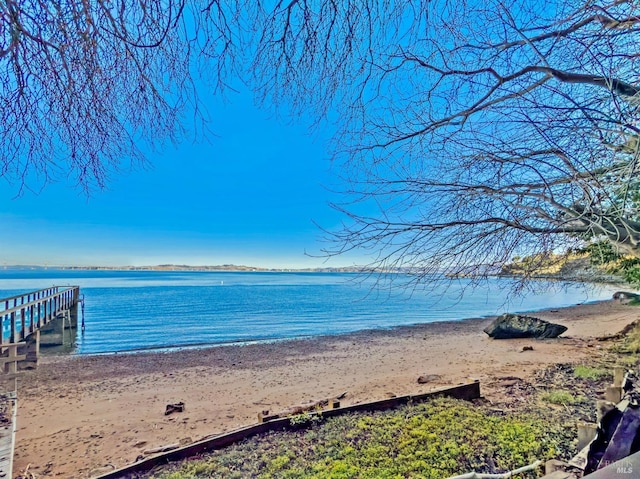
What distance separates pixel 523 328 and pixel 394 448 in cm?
1351

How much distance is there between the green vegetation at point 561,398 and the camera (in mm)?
5133

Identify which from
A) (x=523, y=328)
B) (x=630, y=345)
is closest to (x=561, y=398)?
(x=630, y=345)

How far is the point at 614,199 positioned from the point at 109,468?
6.37 metres

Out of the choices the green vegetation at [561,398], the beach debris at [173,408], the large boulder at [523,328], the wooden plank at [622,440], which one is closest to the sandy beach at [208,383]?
the beach debris at [173,408]

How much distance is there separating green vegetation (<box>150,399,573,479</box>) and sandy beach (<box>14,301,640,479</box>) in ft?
6.57

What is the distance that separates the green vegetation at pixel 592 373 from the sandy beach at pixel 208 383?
1054 millimetres

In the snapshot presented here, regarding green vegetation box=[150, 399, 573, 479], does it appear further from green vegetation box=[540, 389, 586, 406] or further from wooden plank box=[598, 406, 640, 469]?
wooden plank box=[598, 406, 640, 469]

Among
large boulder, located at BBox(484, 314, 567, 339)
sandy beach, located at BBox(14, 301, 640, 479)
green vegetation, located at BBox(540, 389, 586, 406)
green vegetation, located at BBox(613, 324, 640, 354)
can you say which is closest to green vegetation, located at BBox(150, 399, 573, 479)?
green vegetation, located at BBox(540, 389, 586, 406)

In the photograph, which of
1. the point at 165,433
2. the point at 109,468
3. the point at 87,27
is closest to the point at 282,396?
the point at 165,433

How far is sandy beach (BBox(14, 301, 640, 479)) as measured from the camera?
564 cm

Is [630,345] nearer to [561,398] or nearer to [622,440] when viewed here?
[561,398]

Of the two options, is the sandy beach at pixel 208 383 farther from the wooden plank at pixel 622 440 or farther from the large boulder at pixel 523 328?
the wooden plank at pixel 622 440

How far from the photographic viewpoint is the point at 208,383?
9633mm

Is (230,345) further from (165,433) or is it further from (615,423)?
(615,423)
